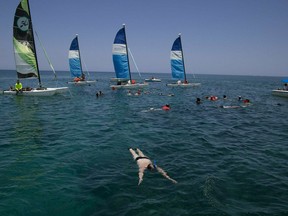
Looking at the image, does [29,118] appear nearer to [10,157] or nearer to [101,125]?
[101,125]

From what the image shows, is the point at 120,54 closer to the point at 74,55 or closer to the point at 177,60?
the point at 177,60

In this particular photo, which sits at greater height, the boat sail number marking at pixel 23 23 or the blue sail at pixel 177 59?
the boat sail number marking at pixel 23 23

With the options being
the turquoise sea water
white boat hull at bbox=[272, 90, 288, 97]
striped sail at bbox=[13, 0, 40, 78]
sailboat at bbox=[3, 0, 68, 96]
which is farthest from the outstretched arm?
white boat hull at bbox=[272, 90, 288, 97]

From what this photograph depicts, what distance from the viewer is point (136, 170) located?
10.9m

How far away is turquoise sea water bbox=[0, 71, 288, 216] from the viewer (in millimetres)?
8141

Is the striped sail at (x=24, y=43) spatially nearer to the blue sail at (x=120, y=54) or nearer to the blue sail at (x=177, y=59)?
the blue sail at (x=120, y=54)

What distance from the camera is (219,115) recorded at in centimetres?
2483

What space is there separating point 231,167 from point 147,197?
16.2 ft

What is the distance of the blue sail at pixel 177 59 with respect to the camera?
60812mm

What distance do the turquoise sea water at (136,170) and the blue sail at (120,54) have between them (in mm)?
34685

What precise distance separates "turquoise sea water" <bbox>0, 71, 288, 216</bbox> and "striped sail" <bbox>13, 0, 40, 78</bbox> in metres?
19.3

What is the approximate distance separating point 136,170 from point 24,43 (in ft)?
112

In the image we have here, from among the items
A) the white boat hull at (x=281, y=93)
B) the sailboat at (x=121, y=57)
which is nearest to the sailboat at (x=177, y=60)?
the sailboat at (x=121, y=57)

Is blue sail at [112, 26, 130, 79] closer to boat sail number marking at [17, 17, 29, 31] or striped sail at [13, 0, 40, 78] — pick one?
striped sail at [13, 0, 40, 78]
